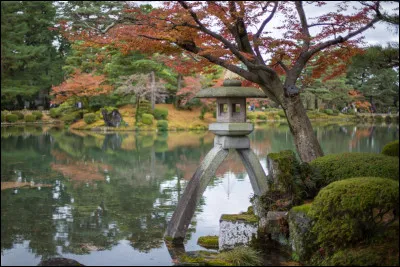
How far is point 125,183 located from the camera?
1133 cm

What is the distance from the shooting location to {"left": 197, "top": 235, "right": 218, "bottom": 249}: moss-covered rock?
6309 millimetres

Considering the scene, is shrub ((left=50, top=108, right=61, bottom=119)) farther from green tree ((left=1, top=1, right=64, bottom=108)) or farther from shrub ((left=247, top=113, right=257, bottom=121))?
shrub ((left=247, top=113, right=257, bottom=121))

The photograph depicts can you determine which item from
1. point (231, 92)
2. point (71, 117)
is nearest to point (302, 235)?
point (231, 92)

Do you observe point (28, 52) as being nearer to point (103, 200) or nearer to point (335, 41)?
point (103, 200)

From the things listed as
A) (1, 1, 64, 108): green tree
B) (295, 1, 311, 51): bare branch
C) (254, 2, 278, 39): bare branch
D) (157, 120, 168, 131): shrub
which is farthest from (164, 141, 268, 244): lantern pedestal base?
(1, 1, 64, 108): green tree

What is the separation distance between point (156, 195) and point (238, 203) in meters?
1.96

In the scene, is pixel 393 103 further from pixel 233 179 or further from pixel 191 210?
pixel 191 210

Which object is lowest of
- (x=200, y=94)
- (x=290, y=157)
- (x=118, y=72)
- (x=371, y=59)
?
(x=290, y=157)

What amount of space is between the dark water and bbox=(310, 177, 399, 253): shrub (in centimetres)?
104

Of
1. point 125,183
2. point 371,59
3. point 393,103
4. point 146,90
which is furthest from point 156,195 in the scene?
point 393,103

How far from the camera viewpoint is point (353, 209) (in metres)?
4.02

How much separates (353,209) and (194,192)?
8.40ft

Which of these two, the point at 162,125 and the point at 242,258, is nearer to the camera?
the point at 242,258

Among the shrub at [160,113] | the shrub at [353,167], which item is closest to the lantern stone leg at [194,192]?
the shrub at [353,167]
